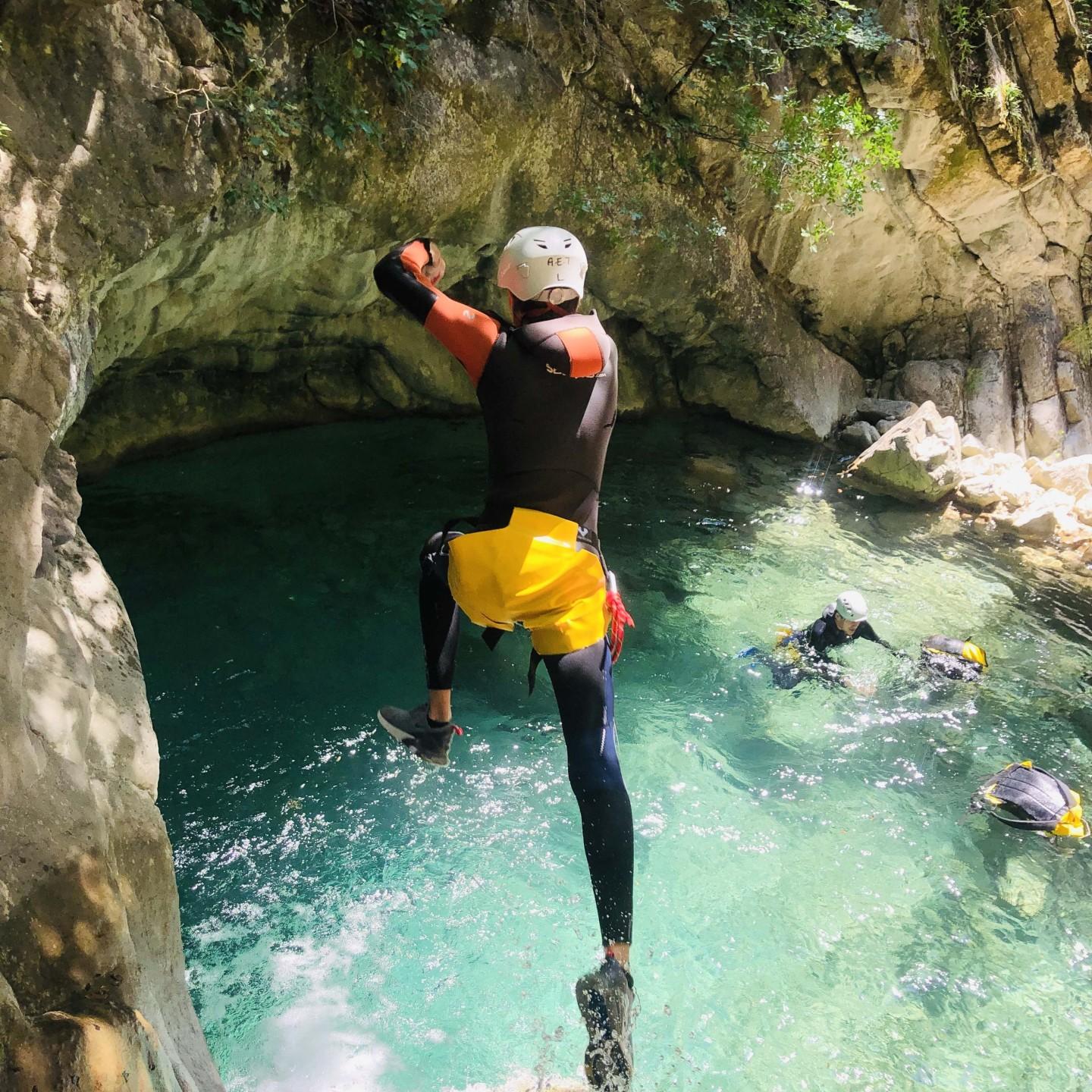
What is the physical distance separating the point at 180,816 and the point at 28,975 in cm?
277

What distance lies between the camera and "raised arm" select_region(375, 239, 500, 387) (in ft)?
8.91

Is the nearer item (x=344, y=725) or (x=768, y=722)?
(x=344, y=725)

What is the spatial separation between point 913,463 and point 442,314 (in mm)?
8397

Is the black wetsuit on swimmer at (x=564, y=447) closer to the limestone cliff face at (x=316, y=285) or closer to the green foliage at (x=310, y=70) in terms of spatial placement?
the limestone cliff face at (x=316, y=285)

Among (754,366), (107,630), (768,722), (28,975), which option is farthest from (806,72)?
(28,975)

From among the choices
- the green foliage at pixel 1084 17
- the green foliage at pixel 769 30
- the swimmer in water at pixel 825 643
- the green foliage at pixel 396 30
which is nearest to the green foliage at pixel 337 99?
the green foliage at pixel 396 30

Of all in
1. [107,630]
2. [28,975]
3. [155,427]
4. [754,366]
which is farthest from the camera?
[754,366]

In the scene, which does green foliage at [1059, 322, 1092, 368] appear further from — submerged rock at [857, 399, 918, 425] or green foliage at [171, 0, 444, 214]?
green foliage at [171, 0, 444, 214]

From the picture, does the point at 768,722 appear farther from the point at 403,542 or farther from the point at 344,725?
the point at 403,542

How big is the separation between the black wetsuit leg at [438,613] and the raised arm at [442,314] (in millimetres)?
667

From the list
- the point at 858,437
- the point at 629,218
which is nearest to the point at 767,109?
the point at 629,218

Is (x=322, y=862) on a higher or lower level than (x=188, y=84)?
lower

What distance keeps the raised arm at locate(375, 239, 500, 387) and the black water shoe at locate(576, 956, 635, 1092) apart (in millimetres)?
2065

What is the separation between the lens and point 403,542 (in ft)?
23.2
